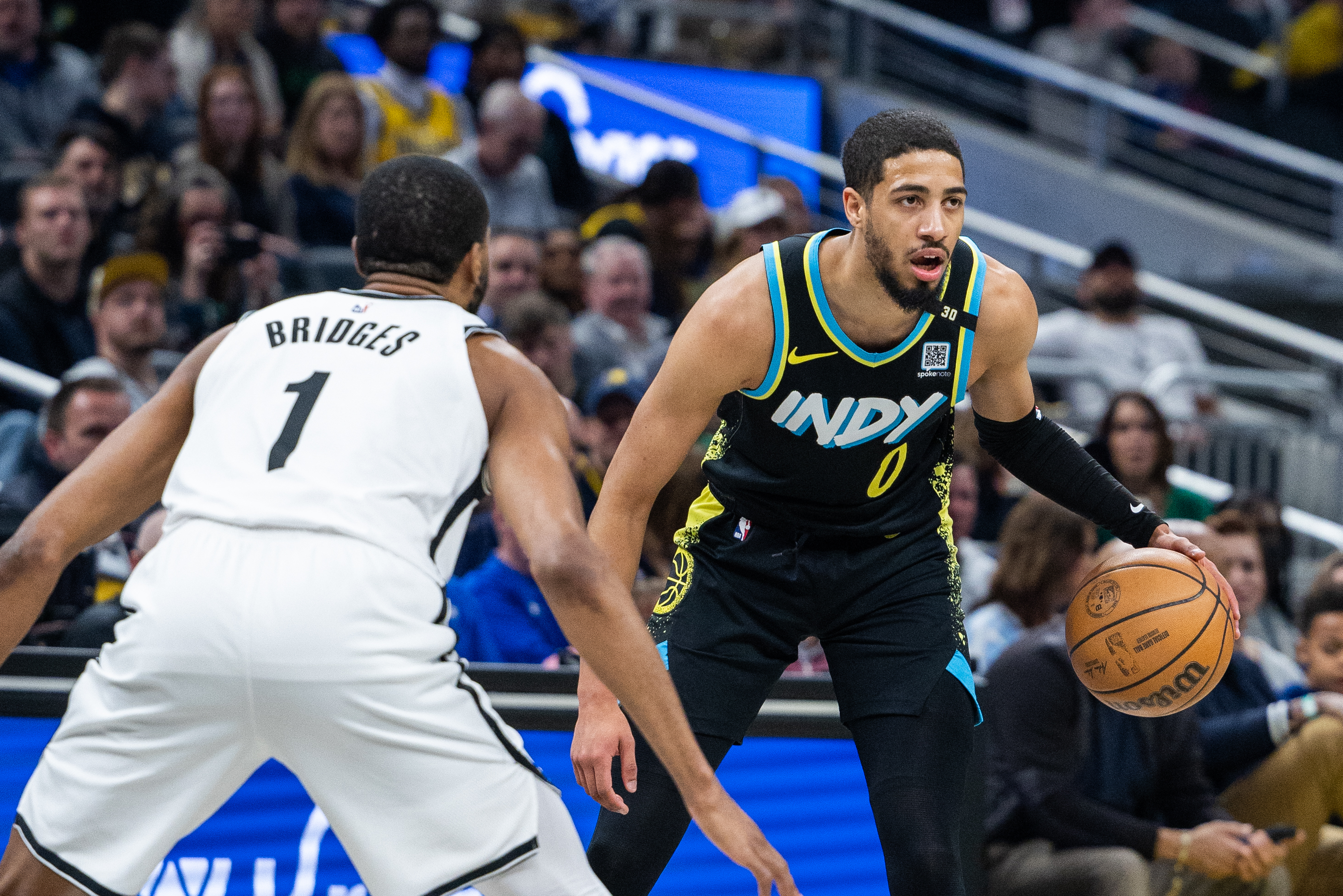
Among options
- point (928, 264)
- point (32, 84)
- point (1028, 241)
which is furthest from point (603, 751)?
point (1028, 241)

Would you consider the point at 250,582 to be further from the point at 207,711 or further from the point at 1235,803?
the point at 1235,803

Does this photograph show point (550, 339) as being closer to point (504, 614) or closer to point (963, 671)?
point (504, 614)

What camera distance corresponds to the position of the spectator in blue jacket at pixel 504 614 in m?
4.99

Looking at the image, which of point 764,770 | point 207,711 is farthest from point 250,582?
point 764,770

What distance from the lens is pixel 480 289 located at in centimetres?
315

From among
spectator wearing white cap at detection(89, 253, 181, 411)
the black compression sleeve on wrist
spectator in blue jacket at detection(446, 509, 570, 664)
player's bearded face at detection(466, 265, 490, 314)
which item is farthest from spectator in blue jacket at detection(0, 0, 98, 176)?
the black compression sleeve on wrist

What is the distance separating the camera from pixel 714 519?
3.70 meters

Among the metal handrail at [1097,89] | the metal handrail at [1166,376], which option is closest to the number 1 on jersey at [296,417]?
the metal handrail at [1166,376]

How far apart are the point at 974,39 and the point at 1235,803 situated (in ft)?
27.6

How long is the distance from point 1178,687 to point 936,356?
39.7 inches

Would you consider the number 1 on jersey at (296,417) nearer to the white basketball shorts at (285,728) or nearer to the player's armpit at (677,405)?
the white basketball shorts at (285,728)

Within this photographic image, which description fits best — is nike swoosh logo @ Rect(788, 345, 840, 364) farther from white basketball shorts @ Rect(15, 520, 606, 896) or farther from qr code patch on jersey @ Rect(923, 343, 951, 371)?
white basketball shorts @ Rect(15, 520, 606, 896)

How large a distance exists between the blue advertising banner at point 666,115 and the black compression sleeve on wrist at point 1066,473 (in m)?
6.49

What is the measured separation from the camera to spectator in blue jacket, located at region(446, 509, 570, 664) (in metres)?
4.99
